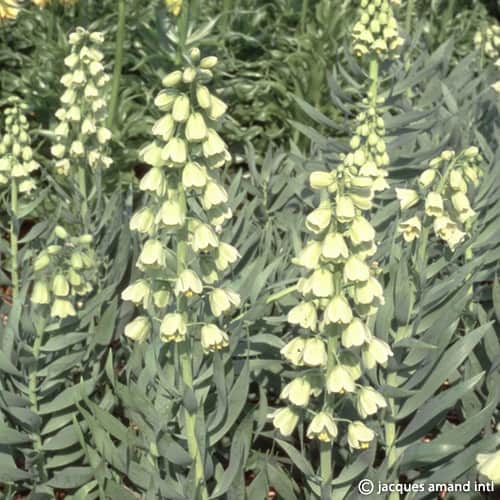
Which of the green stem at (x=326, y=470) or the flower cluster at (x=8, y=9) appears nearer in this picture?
the green stem at (x=326, y=470)

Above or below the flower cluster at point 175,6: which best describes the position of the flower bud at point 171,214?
above

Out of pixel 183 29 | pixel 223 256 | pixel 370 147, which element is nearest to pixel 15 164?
pixel 370 147

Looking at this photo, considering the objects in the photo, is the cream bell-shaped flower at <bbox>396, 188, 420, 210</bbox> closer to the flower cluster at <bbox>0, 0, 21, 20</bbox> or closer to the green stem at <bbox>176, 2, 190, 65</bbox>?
the green stem at <bbox>176, 2, 190, 65</bbox>

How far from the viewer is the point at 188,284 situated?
208 cm

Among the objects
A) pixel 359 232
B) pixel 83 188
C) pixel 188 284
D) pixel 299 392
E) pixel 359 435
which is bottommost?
pixel 83 188

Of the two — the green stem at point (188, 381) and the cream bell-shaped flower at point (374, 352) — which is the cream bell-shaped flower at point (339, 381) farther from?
the green stem at point (188, 381)

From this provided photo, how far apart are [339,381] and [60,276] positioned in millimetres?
969

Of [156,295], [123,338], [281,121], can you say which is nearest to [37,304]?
[123,338]

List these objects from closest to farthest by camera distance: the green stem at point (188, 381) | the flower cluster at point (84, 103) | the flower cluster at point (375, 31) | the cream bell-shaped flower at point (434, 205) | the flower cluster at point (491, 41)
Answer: the green stem at point (188, 381) → the cream bell-shaped flower at point (434, 205) → the flower cluster at point (84, 103) → the flower cluster at point (375, 31) → the flower cluster at point (491, 41)

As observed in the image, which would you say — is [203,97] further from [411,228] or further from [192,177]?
[411,228]

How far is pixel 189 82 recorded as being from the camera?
2.01 meters

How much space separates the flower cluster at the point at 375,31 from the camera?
12.4 feet

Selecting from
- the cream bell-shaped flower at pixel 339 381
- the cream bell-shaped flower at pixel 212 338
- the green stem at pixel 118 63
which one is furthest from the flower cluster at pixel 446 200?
the green stem at pixel 118 63

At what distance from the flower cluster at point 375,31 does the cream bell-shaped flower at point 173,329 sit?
204 cm
